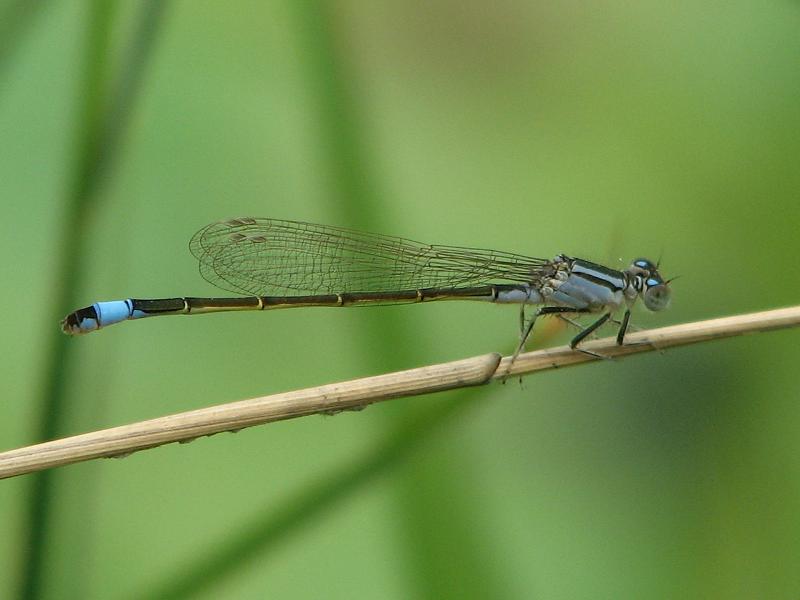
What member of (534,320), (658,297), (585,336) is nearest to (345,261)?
(534,320)

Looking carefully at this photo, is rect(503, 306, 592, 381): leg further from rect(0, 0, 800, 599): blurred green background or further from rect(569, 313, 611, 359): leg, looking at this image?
rect(0, 0, 800, 599): blurred green background

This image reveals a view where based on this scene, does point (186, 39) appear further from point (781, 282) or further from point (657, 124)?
point (781, 282)

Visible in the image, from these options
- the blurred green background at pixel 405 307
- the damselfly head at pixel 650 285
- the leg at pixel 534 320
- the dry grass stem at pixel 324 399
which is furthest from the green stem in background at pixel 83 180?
the damselfly head at pixel 650 285

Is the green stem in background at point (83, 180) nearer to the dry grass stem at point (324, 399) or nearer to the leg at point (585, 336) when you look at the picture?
the dry grass stem at point (324, 399)

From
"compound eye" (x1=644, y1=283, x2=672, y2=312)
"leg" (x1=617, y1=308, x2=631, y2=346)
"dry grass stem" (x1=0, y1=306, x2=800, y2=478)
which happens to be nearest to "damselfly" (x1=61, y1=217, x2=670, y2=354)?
"compound eye" (x1=644, y1=283, x2=672, y2=312)

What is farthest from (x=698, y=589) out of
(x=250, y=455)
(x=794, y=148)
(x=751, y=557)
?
(x=794, y=148)

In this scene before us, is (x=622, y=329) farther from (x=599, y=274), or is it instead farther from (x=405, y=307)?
(x=405, y=307)
